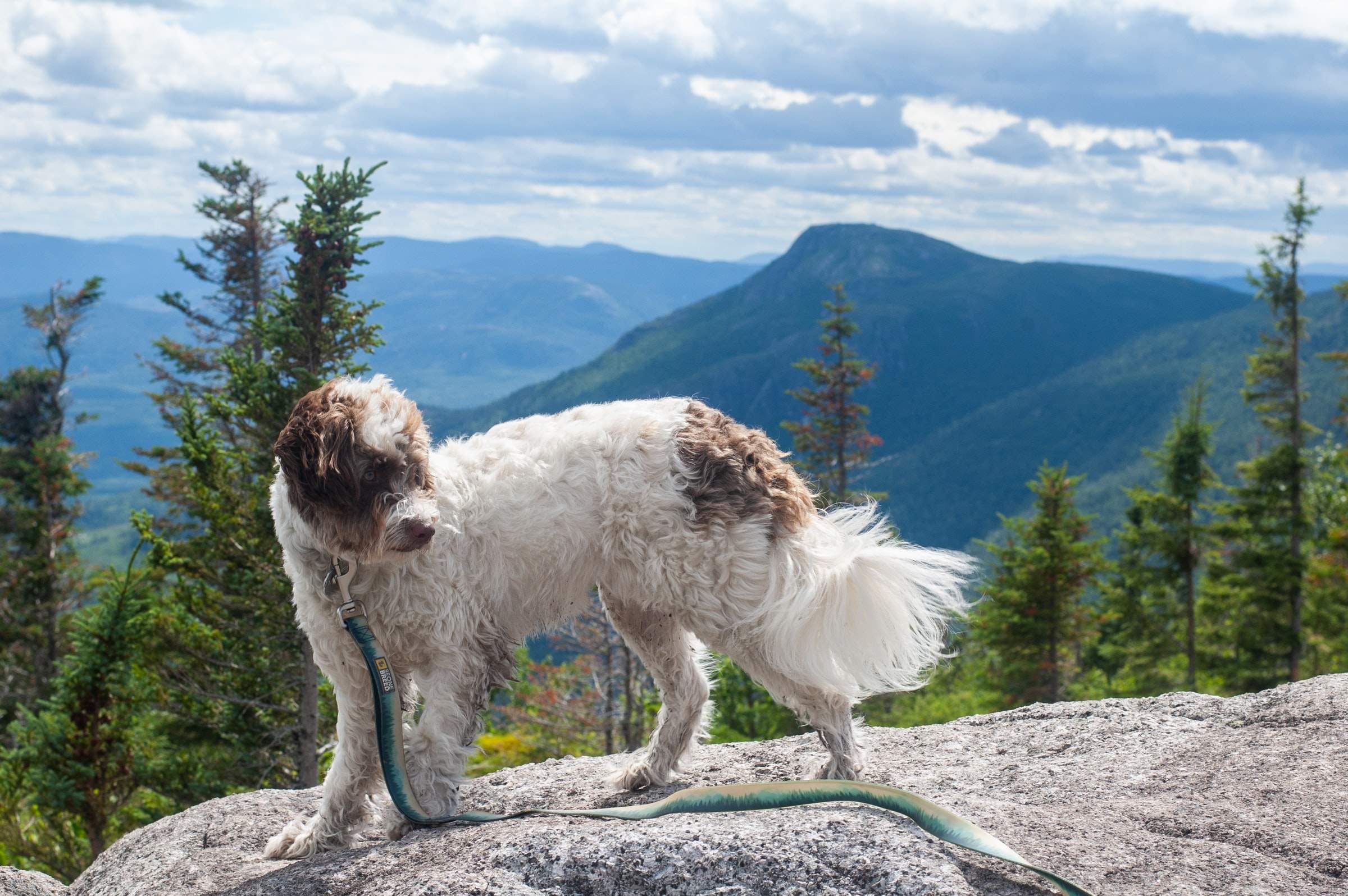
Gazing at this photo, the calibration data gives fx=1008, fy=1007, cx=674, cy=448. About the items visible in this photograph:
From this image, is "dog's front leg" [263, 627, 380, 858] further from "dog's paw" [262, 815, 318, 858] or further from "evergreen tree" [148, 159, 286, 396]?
"evergreen tree" [148, 159, 286, 396]

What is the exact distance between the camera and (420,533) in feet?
13.6

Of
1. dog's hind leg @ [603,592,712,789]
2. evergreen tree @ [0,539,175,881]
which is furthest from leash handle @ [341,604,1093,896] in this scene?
evergreen tree @ [0,539,175,881]

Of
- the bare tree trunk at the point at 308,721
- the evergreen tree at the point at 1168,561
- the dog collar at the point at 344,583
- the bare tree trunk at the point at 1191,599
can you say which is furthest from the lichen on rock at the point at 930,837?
the bare tree trunk at the point at 1191,599

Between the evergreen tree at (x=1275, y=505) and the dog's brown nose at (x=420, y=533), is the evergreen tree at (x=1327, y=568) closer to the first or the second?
the evergreen tree at (x=1275, y=505)

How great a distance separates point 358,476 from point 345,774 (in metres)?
1.55

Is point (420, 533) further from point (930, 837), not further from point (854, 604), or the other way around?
point (930, 837)

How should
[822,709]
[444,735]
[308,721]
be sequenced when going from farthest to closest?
[308,721] → [822,709] → [444,735]

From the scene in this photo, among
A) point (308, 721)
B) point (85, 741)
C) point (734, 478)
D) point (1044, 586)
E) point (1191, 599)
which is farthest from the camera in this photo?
point (1191, 599)

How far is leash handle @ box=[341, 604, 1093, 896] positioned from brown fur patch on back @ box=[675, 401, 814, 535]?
1.22 meters

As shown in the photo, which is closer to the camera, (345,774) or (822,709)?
(345,774)

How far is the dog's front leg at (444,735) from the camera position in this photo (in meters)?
4.55

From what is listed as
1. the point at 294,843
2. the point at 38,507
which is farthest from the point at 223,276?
the point at 294,843

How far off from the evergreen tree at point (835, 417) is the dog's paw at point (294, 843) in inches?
1130

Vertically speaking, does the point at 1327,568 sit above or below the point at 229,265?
Answer: below
